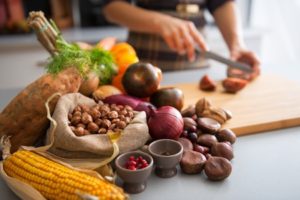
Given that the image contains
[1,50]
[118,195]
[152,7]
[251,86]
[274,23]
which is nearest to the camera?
[118,195]

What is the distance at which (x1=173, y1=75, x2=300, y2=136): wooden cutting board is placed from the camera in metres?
0.71

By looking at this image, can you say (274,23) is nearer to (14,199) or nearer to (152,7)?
(152,7)

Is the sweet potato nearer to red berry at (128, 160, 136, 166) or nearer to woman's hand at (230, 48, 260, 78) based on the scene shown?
red berry at (128, 160, 136, 166)

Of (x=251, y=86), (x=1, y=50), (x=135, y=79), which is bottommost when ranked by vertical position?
(x=1, y=50)

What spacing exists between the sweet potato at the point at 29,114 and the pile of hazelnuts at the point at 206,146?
0.26 metres

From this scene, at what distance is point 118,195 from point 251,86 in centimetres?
67

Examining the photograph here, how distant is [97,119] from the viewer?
0.56m

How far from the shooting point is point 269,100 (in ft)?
2.81

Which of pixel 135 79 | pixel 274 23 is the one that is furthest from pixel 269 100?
pixel 274 23

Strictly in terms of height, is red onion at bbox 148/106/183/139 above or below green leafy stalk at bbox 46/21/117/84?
below

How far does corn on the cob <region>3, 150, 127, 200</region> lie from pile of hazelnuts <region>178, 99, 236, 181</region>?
0.16 m

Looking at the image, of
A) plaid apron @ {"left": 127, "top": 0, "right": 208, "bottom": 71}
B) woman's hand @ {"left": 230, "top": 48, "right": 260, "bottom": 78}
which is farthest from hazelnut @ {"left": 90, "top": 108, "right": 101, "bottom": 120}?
plaid apron @ {"left": 127, "top": 0, "right": 208, "bottom": 71}

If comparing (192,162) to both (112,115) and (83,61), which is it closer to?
(112,115)

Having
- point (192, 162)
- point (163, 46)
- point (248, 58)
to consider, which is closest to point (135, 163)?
point (192, 162)
